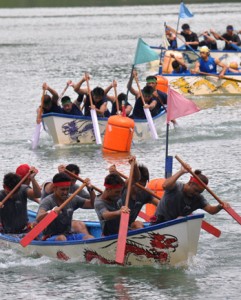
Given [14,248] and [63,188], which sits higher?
[63,188]

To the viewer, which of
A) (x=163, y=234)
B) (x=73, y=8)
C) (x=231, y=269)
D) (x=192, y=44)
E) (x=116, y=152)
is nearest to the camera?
(x=163, y=234)

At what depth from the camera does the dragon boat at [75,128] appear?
2544cm

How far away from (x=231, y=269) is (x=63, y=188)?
263cm

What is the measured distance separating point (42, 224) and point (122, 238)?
1246mm

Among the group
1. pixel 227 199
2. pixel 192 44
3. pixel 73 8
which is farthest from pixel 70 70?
pixel 73 8

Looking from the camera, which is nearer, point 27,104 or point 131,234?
point 131,234

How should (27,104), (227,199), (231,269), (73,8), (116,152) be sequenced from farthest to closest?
(73,8) → (27,104) → (116,152) → (227,199) → (231,269)

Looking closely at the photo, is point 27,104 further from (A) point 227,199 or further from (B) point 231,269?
(B) point 231,269

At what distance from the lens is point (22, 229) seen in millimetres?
16609

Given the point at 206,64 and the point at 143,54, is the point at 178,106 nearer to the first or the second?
the point at 143,54

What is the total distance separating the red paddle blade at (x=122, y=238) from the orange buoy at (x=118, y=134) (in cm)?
990

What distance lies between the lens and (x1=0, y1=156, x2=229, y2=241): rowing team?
49.3ft

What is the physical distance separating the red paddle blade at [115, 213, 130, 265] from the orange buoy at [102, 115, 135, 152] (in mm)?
9896

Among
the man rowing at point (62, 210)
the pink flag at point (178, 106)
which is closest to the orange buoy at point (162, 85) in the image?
the pink flag at point (178, 106)
